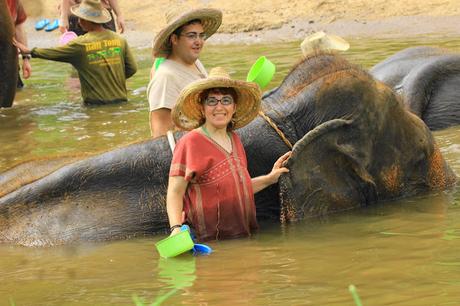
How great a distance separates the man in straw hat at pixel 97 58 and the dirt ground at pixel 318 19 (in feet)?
16.8

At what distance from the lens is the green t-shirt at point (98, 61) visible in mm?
11188

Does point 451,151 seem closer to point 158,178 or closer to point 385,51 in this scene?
point 158,178

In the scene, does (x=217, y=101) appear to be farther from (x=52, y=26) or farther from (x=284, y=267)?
(x=52, y=26)

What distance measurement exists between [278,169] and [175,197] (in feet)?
1.95

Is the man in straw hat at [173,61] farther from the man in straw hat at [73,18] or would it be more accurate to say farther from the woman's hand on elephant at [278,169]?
the man in straw hat at [73,18]

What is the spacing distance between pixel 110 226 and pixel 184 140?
696mm

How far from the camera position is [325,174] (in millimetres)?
5945

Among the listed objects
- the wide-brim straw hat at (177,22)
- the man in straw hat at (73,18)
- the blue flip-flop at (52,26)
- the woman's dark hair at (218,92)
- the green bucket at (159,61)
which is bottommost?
the blue flip-flop at (52,26)

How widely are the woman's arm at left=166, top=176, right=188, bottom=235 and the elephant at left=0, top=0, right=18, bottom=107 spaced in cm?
466

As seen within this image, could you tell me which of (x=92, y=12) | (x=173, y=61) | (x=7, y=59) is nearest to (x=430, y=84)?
(x=173, y=61)

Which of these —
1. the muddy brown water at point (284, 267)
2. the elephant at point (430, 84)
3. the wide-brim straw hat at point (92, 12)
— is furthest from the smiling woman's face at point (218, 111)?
the wide-brim straw hat at point (92, 12)

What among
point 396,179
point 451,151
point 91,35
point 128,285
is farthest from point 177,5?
point 128,285

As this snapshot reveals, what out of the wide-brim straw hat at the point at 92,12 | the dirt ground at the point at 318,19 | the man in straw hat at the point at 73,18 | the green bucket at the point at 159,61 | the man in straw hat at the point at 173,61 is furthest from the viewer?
the dirt ground at the point at 318,19

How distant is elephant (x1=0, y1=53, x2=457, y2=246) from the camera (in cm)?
589
